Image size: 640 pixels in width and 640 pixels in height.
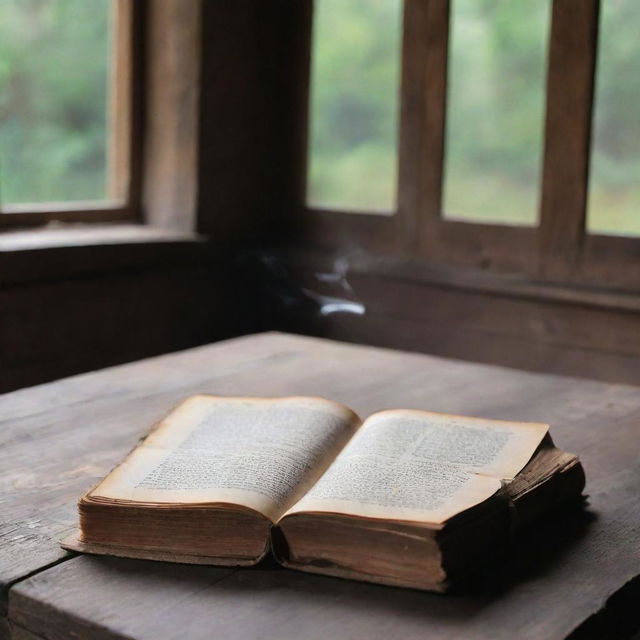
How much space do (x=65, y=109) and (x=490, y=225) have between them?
148cm

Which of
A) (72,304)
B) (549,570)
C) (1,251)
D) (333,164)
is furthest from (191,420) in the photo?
(333,164)

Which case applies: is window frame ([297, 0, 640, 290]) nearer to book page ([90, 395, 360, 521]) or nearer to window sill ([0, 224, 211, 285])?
window sill ([0, 224, 211, 285])

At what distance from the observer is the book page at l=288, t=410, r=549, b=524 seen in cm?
96

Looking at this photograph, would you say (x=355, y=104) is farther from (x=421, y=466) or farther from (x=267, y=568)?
(x=267, y=568)

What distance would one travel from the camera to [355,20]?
339 cm

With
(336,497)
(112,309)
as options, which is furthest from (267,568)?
(112,309)

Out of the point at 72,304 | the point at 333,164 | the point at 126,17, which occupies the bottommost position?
the point at 72,304

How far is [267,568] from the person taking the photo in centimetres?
98

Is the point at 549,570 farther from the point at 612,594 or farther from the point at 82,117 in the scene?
the point at 82,117

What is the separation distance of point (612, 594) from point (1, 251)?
218 cm

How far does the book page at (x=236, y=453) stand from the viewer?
1015 millimetres

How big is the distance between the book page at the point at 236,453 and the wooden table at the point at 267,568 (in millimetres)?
73

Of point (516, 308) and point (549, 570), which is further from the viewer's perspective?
point (516, 308)

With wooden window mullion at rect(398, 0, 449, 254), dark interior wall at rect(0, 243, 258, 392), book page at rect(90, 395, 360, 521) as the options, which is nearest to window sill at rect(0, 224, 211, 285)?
dark interior wall at rect(0, 243, 258, 392)
